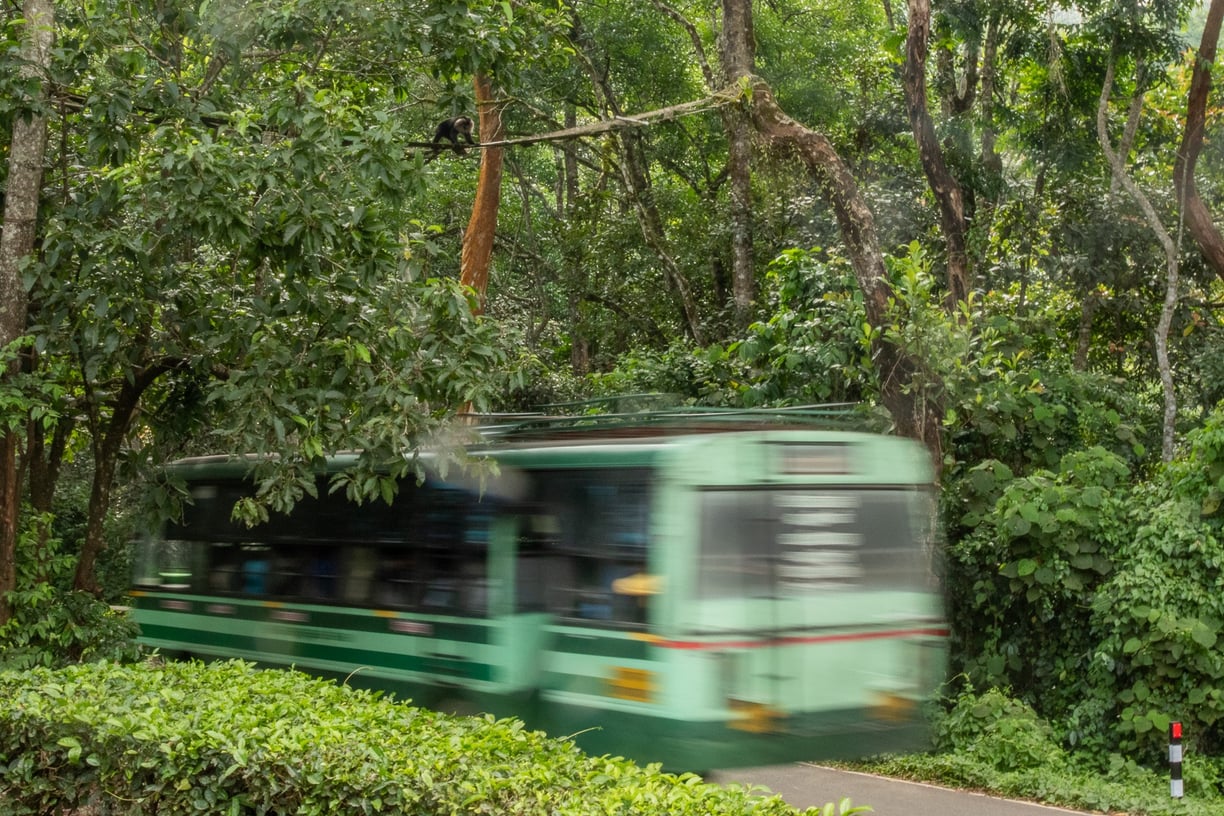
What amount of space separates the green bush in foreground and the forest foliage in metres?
2.35

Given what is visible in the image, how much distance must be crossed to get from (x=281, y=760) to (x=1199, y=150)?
14.0 meters

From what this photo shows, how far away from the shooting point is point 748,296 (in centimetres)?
1994

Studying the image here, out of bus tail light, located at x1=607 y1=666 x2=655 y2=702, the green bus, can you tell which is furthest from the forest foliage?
bus tail light, located at x1=607 y1=666 x2=655 y2=702

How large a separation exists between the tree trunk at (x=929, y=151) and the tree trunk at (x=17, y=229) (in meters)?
8.37

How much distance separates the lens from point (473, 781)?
5906 millimetres

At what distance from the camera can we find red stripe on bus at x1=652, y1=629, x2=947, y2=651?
769cm

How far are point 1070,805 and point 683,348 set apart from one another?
29.9 feet

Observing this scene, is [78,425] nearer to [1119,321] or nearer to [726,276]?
[726,276]

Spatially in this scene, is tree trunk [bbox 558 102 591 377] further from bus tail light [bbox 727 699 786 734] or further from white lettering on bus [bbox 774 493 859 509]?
bus tail light [bbox 727 699 786 734]

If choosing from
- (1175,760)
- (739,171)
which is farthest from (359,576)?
(739,171)

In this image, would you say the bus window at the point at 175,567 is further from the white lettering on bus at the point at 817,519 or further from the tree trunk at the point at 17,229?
the white lettering on bus at the point at 817,519

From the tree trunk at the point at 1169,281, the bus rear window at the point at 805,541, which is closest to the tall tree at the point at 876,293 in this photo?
the tree trunk at the point at 1169,281

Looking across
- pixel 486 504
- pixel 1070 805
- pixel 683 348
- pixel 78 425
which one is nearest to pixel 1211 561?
pixel 1070 805

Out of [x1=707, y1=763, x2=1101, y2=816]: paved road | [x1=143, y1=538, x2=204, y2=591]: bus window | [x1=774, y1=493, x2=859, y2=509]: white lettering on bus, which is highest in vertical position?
[x1=774, y1=493, x2=859, y2=509]: white lettering on bus
